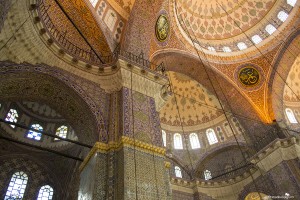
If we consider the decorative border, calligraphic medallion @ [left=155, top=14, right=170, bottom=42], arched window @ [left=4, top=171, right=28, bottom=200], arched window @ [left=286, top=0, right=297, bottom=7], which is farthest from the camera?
the decorative border

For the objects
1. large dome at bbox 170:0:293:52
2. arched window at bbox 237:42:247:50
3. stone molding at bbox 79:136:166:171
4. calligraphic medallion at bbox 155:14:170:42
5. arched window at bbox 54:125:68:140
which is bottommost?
stone molding at bbox 79:136:166:171

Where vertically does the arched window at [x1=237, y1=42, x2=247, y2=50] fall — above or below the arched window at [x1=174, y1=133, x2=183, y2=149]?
above

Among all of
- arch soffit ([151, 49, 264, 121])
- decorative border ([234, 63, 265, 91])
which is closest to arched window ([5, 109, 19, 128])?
arch soffit ([151, 49, 264, 121])

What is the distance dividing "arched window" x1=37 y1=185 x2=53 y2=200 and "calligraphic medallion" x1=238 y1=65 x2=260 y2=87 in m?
10.2

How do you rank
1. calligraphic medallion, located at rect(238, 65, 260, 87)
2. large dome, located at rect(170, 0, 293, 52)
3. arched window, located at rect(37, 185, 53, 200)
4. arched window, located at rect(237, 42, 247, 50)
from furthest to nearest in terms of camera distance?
arched window, located at rect(237, 42, 247, 50) < large dome, located at rect(170, 0, 293, 52) < calligraphic medallion, located at rect(238, 65, 260, 87) < arched window, located at rect(37, 185, 53, 200)

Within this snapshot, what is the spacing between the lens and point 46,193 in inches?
459

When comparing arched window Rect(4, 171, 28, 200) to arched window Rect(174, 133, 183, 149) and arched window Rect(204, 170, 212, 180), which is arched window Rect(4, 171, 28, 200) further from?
arched window Rect(204, 170, 212, 180)

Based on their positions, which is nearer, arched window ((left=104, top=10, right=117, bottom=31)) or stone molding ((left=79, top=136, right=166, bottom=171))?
stone molding ((left=79, top=136, right=166, bottom=171))

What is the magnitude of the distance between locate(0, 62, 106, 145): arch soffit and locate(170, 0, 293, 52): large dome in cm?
751

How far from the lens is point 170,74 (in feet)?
48.3

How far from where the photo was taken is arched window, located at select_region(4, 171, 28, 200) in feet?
35.9

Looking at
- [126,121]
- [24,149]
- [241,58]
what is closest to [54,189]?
[24,149]

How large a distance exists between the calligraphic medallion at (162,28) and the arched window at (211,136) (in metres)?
6.00

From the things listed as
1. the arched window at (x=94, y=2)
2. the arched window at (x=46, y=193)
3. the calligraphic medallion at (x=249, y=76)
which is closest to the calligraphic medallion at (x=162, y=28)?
the arched window at (x=94, y=2)
